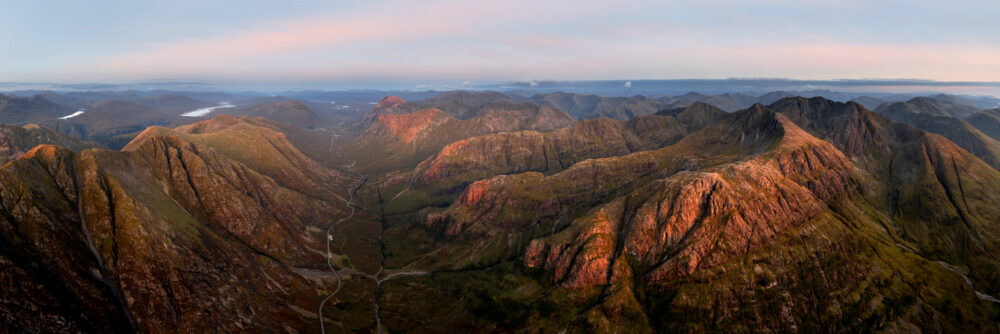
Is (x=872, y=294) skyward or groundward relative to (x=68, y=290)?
groundward

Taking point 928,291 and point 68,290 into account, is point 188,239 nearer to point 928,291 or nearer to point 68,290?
point 68,290

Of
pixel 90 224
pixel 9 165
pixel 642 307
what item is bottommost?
pixel 642 307

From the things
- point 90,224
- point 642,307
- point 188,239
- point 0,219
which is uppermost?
point 0,219

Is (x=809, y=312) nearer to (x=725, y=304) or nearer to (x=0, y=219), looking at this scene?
(x=725, y=304)

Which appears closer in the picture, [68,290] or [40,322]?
[40,322]

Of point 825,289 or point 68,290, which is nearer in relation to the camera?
point 68,290

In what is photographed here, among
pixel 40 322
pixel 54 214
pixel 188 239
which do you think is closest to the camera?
pixel 40 322

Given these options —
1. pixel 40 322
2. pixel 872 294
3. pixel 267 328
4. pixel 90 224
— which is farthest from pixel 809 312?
pixel 90 224

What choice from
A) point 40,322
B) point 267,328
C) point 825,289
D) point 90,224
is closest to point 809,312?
point 825,289

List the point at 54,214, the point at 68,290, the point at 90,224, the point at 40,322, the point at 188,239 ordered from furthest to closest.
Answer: the point at 188,239 < the point at 90,224 < the point at 54,214 < the point at 68,290 < the point at 40,322
